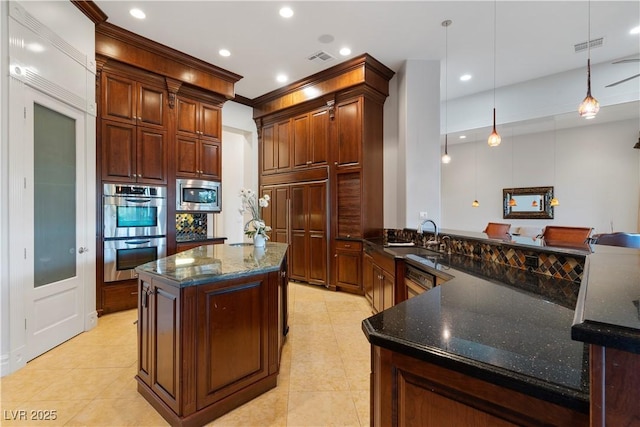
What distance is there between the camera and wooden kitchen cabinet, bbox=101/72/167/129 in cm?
338

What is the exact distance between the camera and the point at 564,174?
6.72 meters

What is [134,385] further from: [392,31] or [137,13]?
[392,31]

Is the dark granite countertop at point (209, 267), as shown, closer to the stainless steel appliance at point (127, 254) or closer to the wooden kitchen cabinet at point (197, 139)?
the stainless steel appliance at point (127, 254)

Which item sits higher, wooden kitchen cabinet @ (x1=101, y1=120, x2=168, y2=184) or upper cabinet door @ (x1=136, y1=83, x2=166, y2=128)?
upper cabinet door @ (x1=136, y1=83, x2=166, y2=128)

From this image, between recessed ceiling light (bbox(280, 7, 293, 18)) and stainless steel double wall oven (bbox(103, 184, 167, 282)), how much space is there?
266 cm

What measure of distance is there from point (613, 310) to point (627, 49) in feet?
18.0

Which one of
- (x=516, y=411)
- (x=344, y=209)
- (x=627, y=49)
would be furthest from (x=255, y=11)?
(x=627, y=49)

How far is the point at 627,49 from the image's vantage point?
12.6 feet

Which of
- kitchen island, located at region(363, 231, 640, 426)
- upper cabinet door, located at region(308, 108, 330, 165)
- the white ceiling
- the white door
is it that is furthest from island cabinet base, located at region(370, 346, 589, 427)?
upper cabinet door, located at region(308, 108, 330, 165)

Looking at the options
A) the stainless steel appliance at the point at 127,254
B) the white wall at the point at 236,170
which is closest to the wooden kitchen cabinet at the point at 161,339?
the stainless steel appliance at the point at 127,254

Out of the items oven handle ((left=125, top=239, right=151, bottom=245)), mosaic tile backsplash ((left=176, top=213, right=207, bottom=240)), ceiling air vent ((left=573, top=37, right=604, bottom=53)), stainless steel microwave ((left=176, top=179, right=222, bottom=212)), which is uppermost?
ceiling air vent ((left=573, top=37, right=604, bottom=53))

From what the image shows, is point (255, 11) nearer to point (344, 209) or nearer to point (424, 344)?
point (344, 209)

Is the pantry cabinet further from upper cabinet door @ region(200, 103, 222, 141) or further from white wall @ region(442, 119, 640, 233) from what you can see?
white wall @ region(442, 119, 640, 233)

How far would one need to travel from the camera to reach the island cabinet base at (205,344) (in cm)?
159
